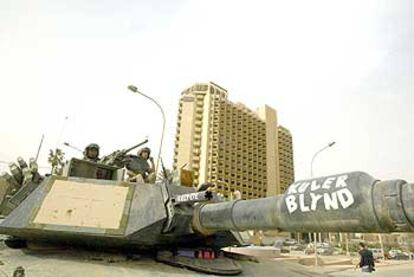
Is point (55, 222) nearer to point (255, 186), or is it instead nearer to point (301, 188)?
point (301, 188)

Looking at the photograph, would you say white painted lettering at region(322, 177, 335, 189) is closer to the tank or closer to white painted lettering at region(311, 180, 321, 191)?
white painted lettering at region(311, 180, 321, 191)

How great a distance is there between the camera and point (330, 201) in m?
2.48

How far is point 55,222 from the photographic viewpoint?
4.76 m

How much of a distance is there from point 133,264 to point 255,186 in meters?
65.5

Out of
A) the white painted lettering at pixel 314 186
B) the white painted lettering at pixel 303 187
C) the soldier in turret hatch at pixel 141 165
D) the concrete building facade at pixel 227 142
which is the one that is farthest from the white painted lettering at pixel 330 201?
the concrete building facade at pixel 227 142

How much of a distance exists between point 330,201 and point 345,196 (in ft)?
0.44

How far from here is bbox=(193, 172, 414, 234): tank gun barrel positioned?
211 centimetres

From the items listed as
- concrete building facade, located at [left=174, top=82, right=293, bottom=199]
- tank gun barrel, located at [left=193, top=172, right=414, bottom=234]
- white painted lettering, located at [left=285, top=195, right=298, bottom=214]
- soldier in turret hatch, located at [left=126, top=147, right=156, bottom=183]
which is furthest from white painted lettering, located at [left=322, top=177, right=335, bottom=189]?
concrete building facade, located at [left=174, top=82, right=293, bottom=199]

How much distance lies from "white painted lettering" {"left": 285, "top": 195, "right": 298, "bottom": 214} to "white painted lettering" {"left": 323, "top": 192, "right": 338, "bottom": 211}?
0.30m

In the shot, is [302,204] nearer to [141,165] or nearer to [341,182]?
[341,182]

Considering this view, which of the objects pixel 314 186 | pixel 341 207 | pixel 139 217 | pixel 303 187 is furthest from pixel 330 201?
pixel 139 217

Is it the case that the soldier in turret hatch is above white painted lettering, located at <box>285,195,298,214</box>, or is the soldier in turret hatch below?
above

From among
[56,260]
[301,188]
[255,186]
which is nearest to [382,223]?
[301,188]

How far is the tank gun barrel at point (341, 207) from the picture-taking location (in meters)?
2.11
